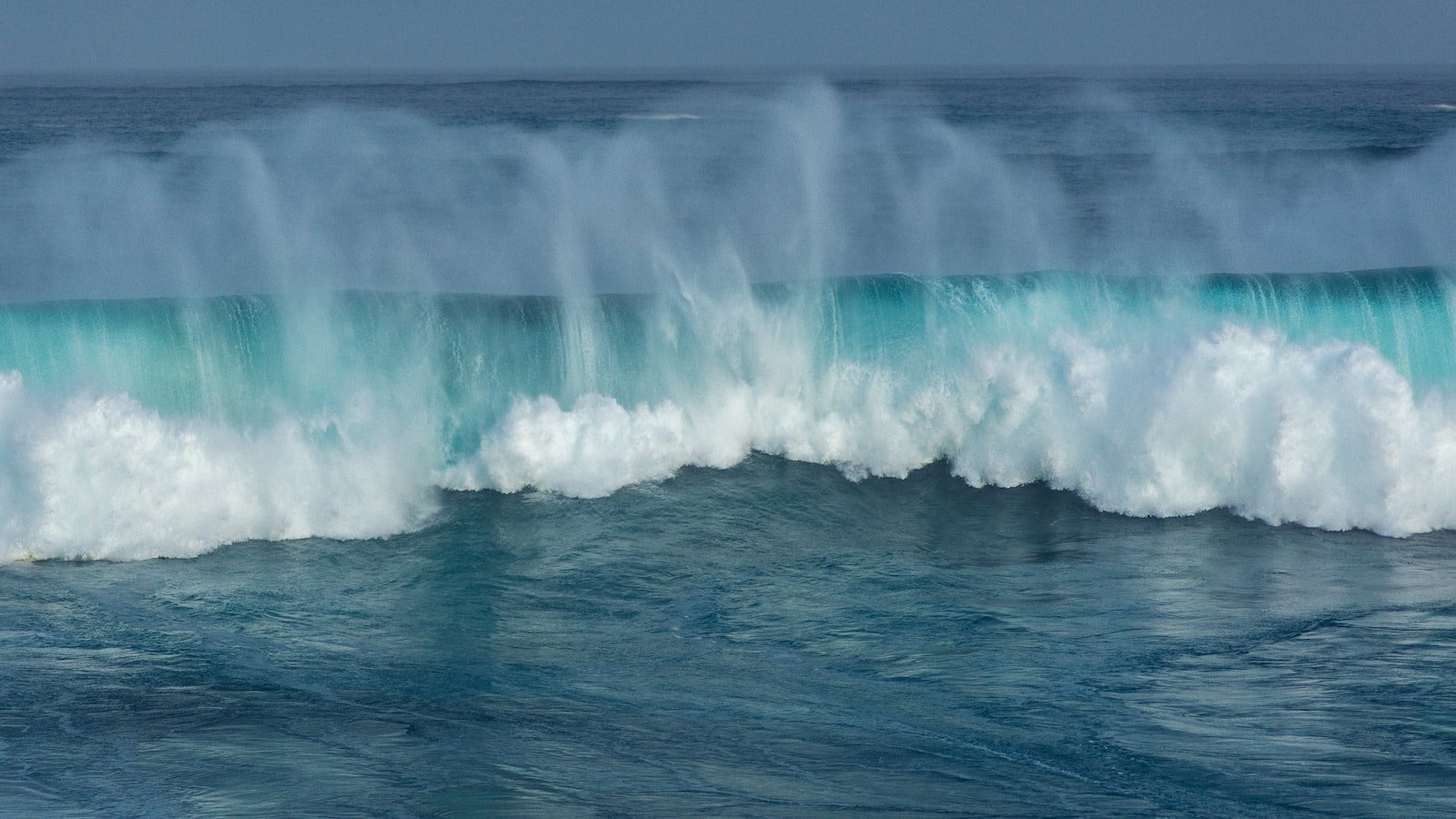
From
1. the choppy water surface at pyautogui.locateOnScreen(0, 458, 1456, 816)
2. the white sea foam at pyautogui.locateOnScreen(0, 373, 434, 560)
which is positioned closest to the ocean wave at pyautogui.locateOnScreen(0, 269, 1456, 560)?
the white sea foam at pyautogui.locateOnScreen(0, 373, 434, 560)

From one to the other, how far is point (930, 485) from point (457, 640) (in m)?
4.90

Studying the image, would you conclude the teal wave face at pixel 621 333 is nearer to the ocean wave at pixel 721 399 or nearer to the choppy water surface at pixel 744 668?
the ocean wave at pixel 721 399

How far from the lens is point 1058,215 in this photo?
2550 centimetres

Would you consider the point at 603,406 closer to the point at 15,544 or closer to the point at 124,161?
the point at 15,544

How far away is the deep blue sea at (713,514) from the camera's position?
7.54 meters

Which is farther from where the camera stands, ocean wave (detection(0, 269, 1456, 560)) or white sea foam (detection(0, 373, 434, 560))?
ocean wave (detection(0, 269, 1456, 560))

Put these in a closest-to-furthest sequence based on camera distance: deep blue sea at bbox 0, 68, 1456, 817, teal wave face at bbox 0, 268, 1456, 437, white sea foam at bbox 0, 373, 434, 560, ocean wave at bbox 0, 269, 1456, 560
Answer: deep blue sea at bbox 0, 68, 1456, 817 < white sea foam at bbox 0, 373, 434, 560 < ocean wave at bbox 0, 269, 1456, 560 < teal wave face at bbox 0, 268, 1456, 437

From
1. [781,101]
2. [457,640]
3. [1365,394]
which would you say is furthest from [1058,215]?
[457,640]

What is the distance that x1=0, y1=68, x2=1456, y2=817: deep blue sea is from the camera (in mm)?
7535

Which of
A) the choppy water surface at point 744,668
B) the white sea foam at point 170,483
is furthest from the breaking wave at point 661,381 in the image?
the choppy water surface at point 744,668

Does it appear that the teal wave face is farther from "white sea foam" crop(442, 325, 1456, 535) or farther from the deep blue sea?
"white sea foam" crop(442, 325, 1456, 535)

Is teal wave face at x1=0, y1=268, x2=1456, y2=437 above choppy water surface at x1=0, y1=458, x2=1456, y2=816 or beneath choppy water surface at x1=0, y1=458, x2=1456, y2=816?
above

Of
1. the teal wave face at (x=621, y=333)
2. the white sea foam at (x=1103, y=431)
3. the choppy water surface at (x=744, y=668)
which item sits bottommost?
the choppy water surface at (x=744, y=668)

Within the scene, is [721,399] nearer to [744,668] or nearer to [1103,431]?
[1103,431]
